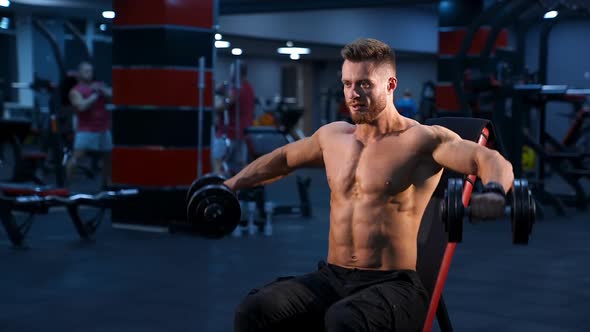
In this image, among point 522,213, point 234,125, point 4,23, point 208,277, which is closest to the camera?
point 522,213

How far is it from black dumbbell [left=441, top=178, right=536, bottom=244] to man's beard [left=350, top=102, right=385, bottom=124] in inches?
15.6

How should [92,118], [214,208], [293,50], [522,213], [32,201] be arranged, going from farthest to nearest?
[293,50]
[92,118]
[32,201]
[214,208]
[522,213]

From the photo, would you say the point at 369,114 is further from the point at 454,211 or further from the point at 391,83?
the point at 454,211

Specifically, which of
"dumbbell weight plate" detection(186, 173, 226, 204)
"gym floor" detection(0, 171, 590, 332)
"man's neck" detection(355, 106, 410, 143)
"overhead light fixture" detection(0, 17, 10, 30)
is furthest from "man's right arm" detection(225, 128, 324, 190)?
"overhead light fixture" detection(0, 17, 10, 30)

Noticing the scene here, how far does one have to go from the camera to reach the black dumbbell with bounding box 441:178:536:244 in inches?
66.5

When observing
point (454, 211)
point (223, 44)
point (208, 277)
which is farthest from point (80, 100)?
point (223, 44)

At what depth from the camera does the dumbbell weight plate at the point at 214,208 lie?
2.15m

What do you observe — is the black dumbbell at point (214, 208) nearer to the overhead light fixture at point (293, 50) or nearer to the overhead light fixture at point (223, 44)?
the overhead light fixture at point (223, 44)

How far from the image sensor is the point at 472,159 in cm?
196

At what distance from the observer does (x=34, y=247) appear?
5.06m

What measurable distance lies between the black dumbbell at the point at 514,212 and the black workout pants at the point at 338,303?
0.26 meters

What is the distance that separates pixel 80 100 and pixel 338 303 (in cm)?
576

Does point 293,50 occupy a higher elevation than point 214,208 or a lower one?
higher

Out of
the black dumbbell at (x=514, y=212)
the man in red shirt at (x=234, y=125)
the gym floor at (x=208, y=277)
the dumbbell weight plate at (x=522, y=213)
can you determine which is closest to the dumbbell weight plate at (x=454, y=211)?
the black dumbbell at (x=514, y=212)
